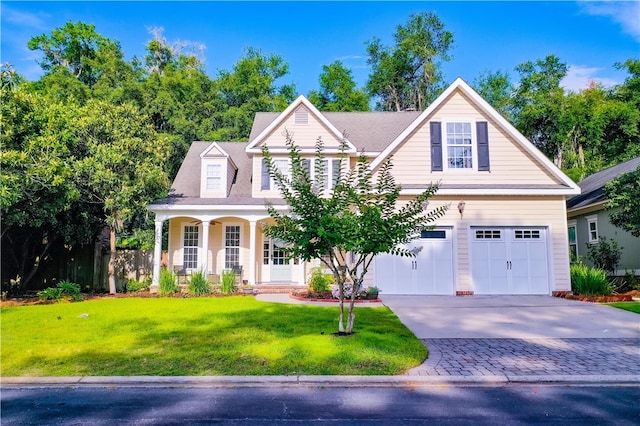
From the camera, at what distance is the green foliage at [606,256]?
1634cm

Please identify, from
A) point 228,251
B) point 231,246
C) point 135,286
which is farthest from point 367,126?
point 135,286

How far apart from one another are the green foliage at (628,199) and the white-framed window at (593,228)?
4485 mm

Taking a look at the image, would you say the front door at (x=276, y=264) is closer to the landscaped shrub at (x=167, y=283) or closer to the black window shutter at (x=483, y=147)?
the landscaped shrub at (x=167, y=283)

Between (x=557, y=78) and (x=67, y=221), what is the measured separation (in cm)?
3588

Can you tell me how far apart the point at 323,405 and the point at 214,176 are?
1520cm

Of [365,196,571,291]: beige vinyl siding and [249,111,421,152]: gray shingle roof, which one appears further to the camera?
[249,111,421,152]: gray shingle roof

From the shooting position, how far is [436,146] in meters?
15.4

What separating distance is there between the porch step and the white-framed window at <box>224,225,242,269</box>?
2430mm

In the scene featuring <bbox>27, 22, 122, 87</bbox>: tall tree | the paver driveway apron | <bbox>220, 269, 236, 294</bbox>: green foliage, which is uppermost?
<bbox>27, 22, 122, 87</bbox>: tall tree

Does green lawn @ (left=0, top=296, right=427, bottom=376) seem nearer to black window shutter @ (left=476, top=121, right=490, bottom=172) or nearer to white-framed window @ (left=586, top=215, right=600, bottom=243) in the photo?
black window shutter @ (left=476, top=121, right=490, bottom=172)

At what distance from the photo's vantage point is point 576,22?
16.4 meters

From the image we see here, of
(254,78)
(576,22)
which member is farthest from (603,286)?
(254,78)

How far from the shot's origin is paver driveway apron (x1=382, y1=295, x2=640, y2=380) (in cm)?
602

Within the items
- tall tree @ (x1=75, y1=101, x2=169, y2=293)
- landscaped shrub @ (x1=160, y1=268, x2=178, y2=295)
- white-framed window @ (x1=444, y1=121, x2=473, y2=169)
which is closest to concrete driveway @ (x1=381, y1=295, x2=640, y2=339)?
white-framed window @ (x1=444, y1=121, x2=473, y2=169)
